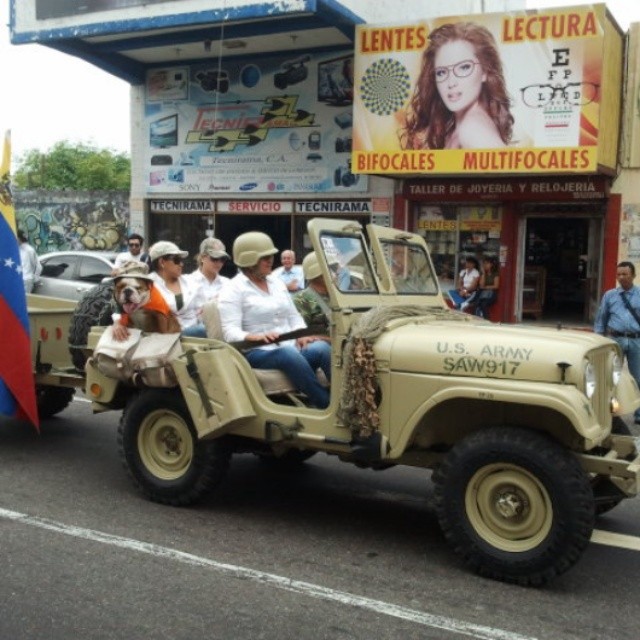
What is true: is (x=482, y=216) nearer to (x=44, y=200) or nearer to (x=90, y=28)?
(x=90, y=28)

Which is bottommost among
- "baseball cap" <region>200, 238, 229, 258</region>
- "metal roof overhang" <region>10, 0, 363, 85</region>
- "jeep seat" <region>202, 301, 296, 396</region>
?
"jeep seat" <region>202, 301, 296, 396</region>

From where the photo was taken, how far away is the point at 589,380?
437 cm

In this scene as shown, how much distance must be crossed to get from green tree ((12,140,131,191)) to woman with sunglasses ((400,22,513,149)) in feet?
124

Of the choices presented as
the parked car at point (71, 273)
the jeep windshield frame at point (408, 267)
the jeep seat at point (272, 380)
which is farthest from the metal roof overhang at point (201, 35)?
the jeep seat at point (272, 380)

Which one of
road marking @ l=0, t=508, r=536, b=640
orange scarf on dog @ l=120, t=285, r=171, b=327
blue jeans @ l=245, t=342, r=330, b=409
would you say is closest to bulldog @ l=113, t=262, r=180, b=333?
orange scarf on dog @ l=120, t=285, r=171, b=327

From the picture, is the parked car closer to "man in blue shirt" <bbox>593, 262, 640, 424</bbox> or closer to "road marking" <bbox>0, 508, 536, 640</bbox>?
"man in blue shirt" <bbox>593, 262, 640, 424</bbox>

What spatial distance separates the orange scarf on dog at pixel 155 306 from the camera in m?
5.68

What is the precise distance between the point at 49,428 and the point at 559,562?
16.8 ft

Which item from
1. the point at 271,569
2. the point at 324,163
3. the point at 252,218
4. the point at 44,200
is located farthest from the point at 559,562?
the point at 44,200

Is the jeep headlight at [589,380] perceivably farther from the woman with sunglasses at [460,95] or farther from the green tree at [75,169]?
the green tree at [75,169]

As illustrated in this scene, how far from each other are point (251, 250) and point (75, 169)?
50.6 m

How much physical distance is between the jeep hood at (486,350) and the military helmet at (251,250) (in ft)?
3.77

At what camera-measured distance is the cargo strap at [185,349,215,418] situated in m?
5.18

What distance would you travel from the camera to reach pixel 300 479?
6.32 m
